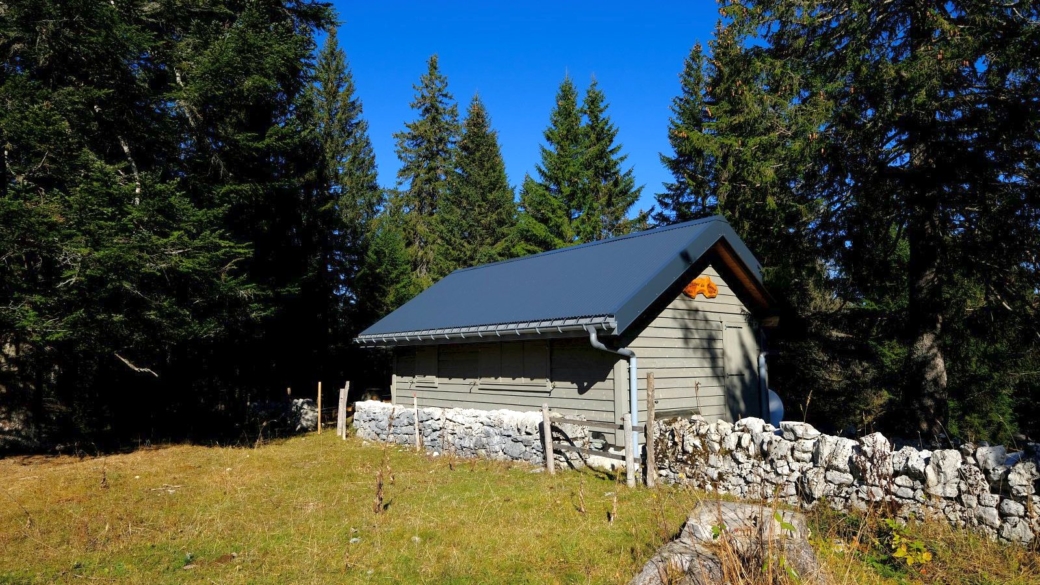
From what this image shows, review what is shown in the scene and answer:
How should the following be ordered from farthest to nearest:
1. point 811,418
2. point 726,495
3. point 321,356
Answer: point 321,356 → point 811,418 → point 726,495

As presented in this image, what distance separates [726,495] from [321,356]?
20.9 m

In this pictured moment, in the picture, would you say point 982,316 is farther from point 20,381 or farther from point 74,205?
point 20,381

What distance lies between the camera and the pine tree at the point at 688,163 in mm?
26516

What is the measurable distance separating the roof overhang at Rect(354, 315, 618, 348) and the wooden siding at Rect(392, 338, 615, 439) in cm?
66

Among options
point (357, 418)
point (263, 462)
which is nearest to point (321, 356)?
point (357, 418)

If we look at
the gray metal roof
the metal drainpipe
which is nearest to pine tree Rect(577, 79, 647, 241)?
the gray metal roof

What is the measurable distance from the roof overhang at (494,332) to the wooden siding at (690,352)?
1363 mm

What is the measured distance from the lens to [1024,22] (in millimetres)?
10148

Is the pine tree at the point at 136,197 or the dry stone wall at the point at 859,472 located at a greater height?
the pine tree at the point at 136,197

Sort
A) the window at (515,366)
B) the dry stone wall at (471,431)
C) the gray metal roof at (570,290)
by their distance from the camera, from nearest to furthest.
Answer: the gray metal roof at (570,290), the dry stone wall at (471,431), the window at (515,366)

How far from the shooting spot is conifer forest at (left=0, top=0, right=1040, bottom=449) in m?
11.3

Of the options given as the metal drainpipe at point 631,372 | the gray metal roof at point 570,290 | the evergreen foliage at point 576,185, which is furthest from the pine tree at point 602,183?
the metal drainpipe at point 631,372

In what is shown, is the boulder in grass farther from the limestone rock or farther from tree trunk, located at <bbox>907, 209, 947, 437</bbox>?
tree trunk, located at <bbox>907, 209, 947, 437</bbox>

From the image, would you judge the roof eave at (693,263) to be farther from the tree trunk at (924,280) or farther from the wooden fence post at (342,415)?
the wooden fence post at (342,415)
